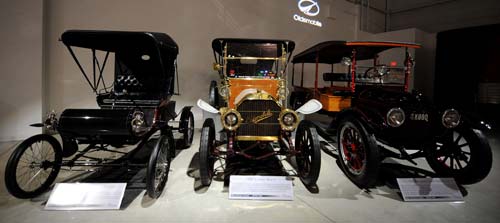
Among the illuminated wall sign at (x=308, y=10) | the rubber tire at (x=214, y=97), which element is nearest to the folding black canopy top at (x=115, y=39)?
the rubber tire at (x=214, y=97)

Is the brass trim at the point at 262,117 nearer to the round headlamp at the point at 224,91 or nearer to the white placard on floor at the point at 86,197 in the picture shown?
the round headlamp at the point at 224,91

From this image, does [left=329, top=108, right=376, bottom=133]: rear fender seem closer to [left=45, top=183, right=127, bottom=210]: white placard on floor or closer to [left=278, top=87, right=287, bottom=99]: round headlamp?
[left=278, top=87, right=287, bottom=99]: round headlamp

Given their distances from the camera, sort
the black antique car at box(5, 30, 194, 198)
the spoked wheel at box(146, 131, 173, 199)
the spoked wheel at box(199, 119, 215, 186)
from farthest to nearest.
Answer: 1. the spoked wheel at box(199, 119, 215, 186)
2. the black antique car at box(5, 30, 194, 198)
3. the spoked wheel at box(146, 131, 173, 199)

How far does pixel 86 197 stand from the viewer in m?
2.17

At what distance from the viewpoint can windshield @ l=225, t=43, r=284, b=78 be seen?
4.35 meters

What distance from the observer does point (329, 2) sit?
7602 millimetres

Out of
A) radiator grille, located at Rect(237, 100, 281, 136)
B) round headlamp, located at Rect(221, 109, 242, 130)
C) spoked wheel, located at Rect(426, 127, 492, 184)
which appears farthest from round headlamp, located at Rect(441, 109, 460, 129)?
round headlamp, located at Rect(221, 109, 242, 130)

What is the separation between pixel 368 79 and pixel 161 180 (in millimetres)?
3515

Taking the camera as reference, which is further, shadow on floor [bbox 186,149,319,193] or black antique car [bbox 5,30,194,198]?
shadow on floor [bbox 186,149,319,193]

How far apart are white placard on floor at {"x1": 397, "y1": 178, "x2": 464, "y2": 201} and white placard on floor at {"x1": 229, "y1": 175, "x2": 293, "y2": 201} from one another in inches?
45.9

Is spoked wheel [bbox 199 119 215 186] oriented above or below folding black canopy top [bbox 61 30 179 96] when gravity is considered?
below

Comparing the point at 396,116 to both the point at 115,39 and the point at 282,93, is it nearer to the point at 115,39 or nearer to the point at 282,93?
the point at 282,93

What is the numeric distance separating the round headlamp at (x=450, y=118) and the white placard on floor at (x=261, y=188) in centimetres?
182

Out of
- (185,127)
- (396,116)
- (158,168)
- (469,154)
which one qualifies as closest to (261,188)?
(158,168)
